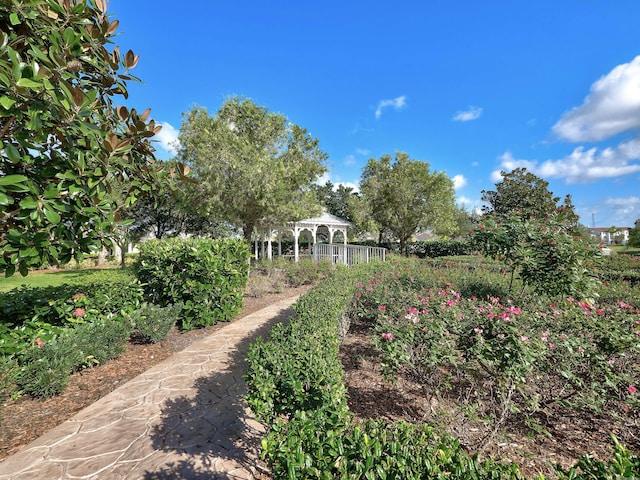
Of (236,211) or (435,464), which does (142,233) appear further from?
(435,464)

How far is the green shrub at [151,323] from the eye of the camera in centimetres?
489

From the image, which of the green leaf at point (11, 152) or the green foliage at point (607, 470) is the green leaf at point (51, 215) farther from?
the green foliage at point (607, 470)

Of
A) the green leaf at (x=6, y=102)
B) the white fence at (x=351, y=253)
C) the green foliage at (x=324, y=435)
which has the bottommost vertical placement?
the green foliage at (x=324, y=435)

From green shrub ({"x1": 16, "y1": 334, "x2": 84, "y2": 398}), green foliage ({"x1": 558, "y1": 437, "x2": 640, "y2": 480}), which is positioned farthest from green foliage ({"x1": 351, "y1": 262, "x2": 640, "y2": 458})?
green shrub ({"x1": 16, "y1": 334, "x2": 84, "y2": 398})

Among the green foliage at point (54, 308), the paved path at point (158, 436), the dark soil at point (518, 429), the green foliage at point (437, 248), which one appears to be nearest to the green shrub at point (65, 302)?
the green foliage at point (54, 308)

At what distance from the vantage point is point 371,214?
23.7 meters

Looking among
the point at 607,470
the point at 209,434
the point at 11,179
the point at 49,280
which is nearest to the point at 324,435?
the point at 607,470

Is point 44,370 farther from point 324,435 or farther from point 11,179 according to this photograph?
point 324,435

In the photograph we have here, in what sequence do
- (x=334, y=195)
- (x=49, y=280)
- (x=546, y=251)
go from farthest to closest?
(x=334, y=195), (x=49, y=280), (x=546, y=251)

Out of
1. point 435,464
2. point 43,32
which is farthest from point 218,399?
point 43,32

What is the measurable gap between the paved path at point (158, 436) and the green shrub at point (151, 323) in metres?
1.05

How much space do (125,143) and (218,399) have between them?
9.54 feet

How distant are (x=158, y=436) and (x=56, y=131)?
2801 millimetres

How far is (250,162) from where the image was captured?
11.5 metres
